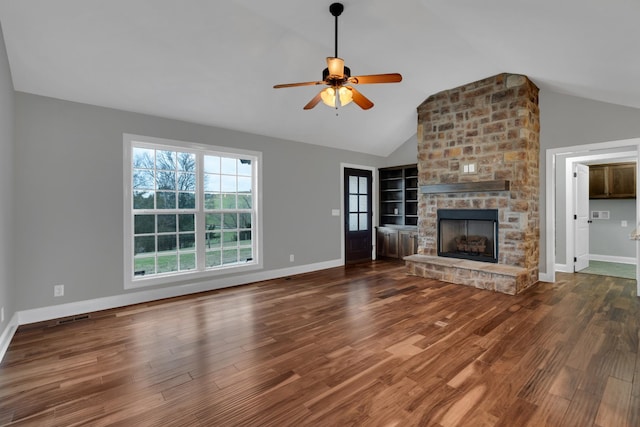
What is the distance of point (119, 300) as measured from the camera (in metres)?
3.95

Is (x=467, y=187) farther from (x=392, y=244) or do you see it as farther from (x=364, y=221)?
(x=364, y=221)

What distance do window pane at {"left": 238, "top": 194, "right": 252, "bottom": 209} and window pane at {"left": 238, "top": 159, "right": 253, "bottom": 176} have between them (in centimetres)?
38

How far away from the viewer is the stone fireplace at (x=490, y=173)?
4.66 meters

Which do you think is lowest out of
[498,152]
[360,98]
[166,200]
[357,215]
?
[357,215]

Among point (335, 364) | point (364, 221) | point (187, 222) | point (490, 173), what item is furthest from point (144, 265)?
point (490, 173)

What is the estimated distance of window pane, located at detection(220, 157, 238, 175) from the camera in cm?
497

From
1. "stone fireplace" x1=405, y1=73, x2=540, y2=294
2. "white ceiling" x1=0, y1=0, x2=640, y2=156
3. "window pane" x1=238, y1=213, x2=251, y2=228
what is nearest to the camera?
"white ceiling" x1=0, y1=0, x2=640, y2=156

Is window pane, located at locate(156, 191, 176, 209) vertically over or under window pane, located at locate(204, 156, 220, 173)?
under

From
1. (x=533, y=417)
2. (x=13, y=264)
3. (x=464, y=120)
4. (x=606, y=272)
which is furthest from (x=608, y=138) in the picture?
(x=13, y=264)

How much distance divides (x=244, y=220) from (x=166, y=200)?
1.28 m

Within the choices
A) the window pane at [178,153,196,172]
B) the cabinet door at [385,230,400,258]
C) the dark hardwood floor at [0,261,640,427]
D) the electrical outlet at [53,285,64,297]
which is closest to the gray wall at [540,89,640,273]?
the dark hardwood floor at [0,261,640,427]

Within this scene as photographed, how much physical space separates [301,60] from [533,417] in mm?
4182

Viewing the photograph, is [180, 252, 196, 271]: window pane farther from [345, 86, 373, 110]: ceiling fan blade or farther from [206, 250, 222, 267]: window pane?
[345, 86, 373, 110]: ceiling fan blade

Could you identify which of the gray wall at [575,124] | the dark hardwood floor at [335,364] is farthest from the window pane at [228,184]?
the gray wall at [575,124]
